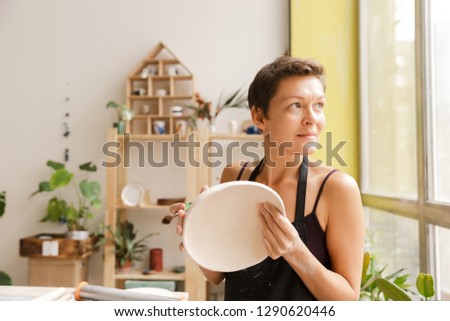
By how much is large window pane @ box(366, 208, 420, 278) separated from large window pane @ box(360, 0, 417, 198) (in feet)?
0.39

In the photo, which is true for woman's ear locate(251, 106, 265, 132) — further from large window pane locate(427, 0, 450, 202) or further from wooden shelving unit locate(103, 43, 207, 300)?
wooden shelving unit locate(103, 43, 207, 300)

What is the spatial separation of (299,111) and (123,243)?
195 centimetres

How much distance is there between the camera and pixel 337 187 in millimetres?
729

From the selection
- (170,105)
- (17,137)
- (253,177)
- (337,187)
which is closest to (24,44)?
(17,137)

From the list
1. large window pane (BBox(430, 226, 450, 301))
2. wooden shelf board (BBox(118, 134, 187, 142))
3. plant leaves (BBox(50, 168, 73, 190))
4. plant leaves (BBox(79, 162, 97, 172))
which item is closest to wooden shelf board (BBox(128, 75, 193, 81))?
wooden shelf board (BBox(118, 134, 187, 142))

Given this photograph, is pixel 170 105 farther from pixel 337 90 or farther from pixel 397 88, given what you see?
pixel 397 88

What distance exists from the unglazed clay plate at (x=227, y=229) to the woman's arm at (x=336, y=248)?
0.11ft

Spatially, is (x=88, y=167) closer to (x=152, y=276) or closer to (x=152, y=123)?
(x=152, y=123)

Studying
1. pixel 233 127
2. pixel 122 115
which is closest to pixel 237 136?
pixel 233 127

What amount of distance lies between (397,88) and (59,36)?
6.65 ft

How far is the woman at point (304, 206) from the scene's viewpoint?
70 cm

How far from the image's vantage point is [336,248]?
0.72 meters

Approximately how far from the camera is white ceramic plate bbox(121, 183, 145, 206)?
249 centimetres
